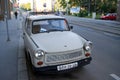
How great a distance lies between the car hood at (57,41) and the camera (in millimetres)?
6113

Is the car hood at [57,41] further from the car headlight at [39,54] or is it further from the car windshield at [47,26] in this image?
the car windshield at [47,26]

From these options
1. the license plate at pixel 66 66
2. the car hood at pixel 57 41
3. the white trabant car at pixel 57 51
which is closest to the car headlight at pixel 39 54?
the white trabant car at pixel 57 51

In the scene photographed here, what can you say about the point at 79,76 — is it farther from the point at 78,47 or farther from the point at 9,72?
the point at 9,72

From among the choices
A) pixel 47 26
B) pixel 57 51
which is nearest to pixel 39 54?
pixel 57 51

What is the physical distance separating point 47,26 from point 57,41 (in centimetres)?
117

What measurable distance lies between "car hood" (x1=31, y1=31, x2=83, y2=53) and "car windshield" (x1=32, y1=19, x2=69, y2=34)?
26 cm

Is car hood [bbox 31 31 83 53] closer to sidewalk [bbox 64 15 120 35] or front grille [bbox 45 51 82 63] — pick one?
front grille [bbox 45 51 82 63]

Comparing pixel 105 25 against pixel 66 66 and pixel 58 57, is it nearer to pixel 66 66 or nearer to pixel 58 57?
pixel 66 66

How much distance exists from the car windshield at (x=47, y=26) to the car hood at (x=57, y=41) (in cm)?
26

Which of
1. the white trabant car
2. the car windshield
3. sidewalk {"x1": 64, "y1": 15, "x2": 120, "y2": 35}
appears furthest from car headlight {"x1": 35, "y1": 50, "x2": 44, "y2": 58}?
sidewalk {"x1": 64, "y1": 15, "x2": 120, "y2": 35}

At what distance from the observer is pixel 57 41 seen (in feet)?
21.2

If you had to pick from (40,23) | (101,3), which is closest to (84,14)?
(101,3)

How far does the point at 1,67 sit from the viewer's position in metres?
7.30

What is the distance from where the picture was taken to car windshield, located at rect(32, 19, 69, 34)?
7414mm
